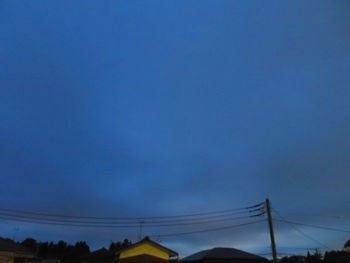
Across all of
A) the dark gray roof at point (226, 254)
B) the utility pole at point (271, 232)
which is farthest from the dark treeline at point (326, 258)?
the utility pole at point (271, 232)

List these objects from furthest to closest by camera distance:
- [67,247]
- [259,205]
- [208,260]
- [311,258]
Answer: [67,247]
[311,258]
[208,260]
[259,205]

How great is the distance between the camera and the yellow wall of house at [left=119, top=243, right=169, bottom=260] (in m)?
48.6

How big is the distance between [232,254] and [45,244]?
5438cm

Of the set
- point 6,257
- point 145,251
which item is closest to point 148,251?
point 145,251

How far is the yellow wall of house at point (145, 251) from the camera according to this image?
160ft

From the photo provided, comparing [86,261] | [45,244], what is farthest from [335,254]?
[45,244]

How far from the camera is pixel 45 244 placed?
89438 millimetres

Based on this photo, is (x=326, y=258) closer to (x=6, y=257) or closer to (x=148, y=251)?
(x=148, y=251)

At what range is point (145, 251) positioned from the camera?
161 feet

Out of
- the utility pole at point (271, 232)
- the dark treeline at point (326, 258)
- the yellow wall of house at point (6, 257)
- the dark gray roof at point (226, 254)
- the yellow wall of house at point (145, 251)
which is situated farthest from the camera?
the yellow wall of house at point (145, 251)

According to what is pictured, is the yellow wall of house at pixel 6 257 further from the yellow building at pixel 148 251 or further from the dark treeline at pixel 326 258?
the dark treeline at pixel 326 258

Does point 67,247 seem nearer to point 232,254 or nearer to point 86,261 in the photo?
point 86,261

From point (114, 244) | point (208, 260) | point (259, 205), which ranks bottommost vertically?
point (208, 260)

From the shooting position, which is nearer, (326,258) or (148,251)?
(148,251)
